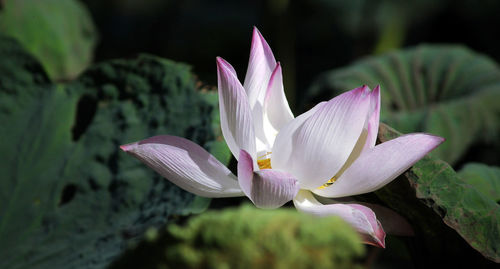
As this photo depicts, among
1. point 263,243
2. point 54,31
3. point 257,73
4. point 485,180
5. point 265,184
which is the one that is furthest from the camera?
point 54,31

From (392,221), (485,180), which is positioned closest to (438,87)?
(485,180)

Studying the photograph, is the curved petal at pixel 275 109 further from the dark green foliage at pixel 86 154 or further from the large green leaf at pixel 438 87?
the large green leaf at pixel 438 87

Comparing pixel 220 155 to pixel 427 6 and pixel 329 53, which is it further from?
pixel 329 53

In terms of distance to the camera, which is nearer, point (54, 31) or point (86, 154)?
point (86, 154)

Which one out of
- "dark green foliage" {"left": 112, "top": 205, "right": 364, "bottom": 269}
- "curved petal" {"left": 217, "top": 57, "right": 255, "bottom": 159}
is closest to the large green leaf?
"curved petal" {"left": 217, "top": 57, "right": 255, "bottom": 159}

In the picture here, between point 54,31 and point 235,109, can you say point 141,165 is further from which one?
point 54,31

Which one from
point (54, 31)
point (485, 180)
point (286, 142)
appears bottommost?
point (485, 180)
